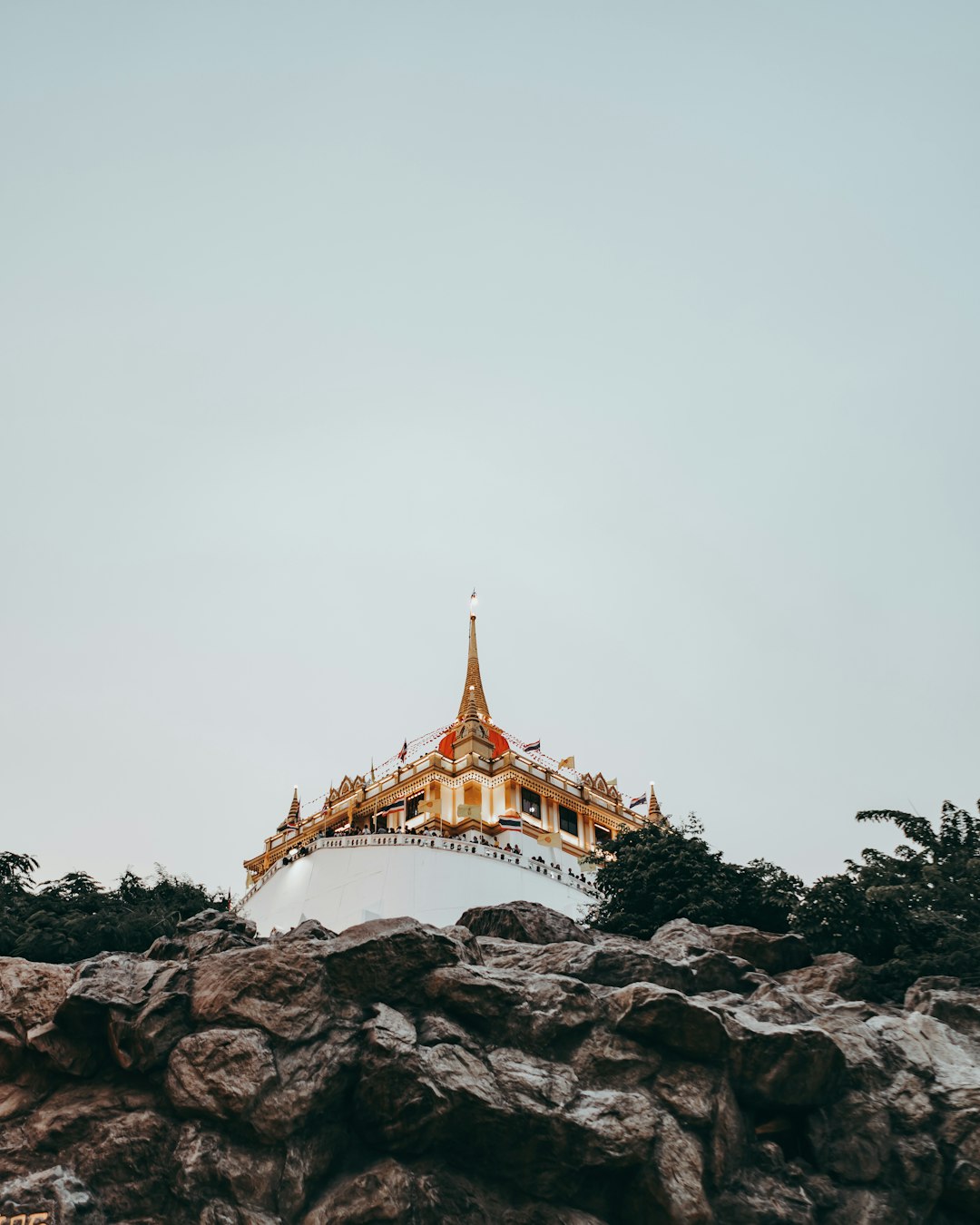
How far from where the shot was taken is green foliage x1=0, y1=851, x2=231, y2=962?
121 feet

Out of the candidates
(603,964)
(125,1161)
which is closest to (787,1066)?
(603,964)

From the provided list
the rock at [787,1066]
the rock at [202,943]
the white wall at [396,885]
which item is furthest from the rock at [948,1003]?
the white wall at [396,885]

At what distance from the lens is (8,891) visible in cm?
4150

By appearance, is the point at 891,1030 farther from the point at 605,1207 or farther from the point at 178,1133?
the point at 178,1133

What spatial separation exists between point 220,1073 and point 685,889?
71.0 ft

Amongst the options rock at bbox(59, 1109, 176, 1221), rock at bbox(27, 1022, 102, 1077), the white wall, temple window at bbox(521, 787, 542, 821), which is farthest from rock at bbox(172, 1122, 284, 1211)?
temple window at bbox(521, 787, 542, 821)

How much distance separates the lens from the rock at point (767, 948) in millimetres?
36531

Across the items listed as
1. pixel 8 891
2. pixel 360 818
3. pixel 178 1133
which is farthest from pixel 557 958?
pixel 360 818

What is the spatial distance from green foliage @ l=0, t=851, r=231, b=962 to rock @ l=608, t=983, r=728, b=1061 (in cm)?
1765

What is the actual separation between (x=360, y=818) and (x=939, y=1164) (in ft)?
172

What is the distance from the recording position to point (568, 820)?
76938mm

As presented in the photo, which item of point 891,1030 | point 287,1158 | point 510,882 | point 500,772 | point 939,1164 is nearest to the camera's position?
point 287,1158

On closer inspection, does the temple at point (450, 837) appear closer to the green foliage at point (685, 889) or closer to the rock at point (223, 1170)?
the green foliage at point (685, 889)

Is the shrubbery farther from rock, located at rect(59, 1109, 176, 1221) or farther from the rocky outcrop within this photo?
rock, located at rect(59, 1109, 176, 1221)
